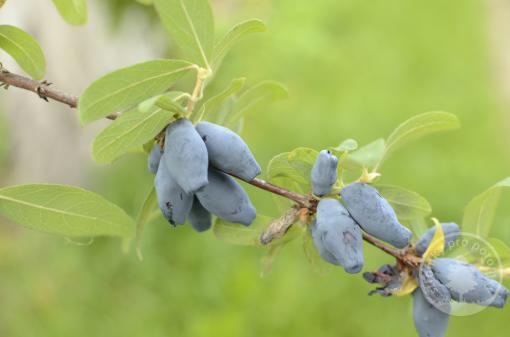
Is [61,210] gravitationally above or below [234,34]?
below

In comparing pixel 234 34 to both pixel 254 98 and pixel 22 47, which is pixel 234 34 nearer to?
pixel 254 98

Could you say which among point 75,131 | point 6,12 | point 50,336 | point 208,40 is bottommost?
point 50,336

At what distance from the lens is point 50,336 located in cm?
229

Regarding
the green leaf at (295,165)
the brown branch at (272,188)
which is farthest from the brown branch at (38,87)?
A: the green leaf at (295,165)

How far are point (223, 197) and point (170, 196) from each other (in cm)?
6

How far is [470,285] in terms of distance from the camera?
0.79 m

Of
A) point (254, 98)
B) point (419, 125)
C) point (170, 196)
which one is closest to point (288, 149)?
point (254, 98)

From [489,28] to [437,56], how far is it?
0.74m

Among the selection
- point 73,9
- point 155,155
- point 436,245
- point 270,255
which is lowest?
point 270,255

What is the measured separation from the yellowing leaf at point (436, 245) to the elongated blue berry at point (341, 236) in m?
0.12

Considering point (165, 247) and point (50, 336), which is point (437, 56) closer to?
point (165, 247)

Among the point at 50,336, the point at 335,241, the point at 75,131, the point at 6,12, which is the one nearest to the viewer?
the point at 335,241

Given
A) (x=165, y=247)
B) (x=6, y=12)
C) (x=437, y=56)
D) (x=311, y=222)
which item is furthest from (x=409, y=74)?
(x=311, y=222)

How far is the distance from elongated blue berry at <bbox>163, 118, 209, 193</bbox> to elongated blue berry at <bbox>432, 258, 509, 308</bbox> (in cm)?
32
